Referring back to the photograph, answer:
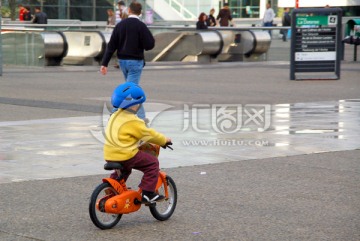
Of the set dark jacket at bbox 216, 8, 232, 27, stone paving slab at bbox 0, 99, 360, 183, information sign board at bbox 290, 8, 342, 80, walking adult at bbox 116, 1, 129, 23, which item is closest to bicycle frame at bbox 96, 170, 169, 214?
stone paving slab at bbox 0, 99, 360, 183

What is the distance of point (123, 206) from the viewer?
22.5 feet

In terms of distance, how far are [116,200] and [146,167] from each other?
0.39 meters

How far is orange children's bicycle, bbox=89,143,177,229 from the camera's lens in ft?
22.1

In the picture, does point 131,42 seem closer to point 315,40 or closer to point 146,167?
point 146,167

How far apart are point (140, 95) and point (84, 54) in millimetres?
22702

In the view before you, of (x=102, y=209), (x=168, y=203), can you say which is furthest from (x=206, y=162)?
(x=102, y=209)

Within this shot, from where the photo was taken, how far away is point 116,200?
679cm

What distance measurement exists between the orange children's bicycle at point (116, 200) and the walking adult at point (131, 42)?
19.3 ft

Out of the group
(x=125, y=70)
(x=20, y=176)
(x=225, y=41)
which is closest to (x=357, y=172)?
(x=20, y=176)

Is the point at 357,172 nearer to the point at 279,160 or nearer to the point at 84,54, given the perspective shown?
the point at 279,160

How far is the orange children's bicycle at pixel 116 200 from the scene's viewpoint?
6.74 meters

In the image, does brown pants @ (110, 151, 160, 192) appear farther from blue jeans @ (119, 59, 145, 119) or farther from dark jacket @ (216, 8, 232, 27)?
dark jacket @ (216, 8, 232, 27)

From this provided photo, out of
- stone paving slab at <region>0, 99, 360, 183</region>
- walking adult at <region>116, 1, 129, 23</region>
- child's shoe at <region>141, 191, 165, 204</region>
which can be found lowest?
stone paving slab at <region>0, 99, 360, 183</region>

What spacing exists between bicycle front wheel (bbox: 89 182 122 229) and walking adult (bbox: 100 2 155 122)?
20.2 feet
